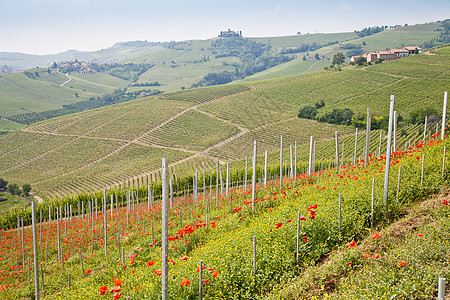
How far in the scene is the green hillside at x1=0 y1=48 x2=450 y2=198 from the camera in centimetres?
5447

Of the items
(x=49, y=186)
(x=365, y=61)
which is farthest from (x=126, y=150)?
(x=365, y=61)

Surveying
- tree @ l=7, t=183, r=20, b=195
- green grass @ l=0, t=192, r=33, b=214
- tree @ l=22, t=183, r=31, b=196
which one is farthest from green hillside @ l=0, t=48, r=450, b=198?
green grass @ l=0, t=192, r=33, b=214

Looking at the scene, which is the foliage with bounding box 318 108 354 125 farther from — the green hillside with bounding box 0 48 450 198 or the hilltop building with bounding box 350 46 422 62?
the hilltop building with bounding box 350 46 422 62

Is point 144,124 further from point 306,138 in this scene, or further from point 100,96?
point 100,96

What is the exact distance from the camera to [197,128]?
71375mm

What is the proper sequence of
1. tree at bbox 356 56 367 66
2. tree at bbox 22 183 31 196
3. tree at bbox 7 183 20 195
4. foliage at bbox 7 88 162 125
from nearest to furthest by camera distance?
tree at bbox 22 183 31 196
tree at bbox 7 183 20 195
tree at bbox 356 56 367 66
foliage at bbox 7 88 162 125

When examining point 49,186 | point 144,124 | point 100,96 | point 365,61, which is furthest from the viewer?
point 100,96

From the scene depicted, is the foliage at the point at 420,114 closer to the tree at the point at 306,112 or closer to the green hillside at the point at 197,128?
the green hillside at the point at 197,128

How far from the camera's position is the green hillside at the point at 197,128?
179 feet

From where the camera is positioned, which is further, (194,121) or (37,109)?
(37,109)

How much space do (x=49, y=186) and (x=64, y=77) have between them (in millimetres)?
168033

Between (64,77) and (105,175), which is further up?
(64,77)

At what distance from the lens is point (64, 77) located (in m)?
194

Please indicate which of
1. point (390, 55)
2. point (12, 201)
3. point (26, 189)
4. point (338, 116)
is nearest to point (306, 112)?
point (338, 116)
